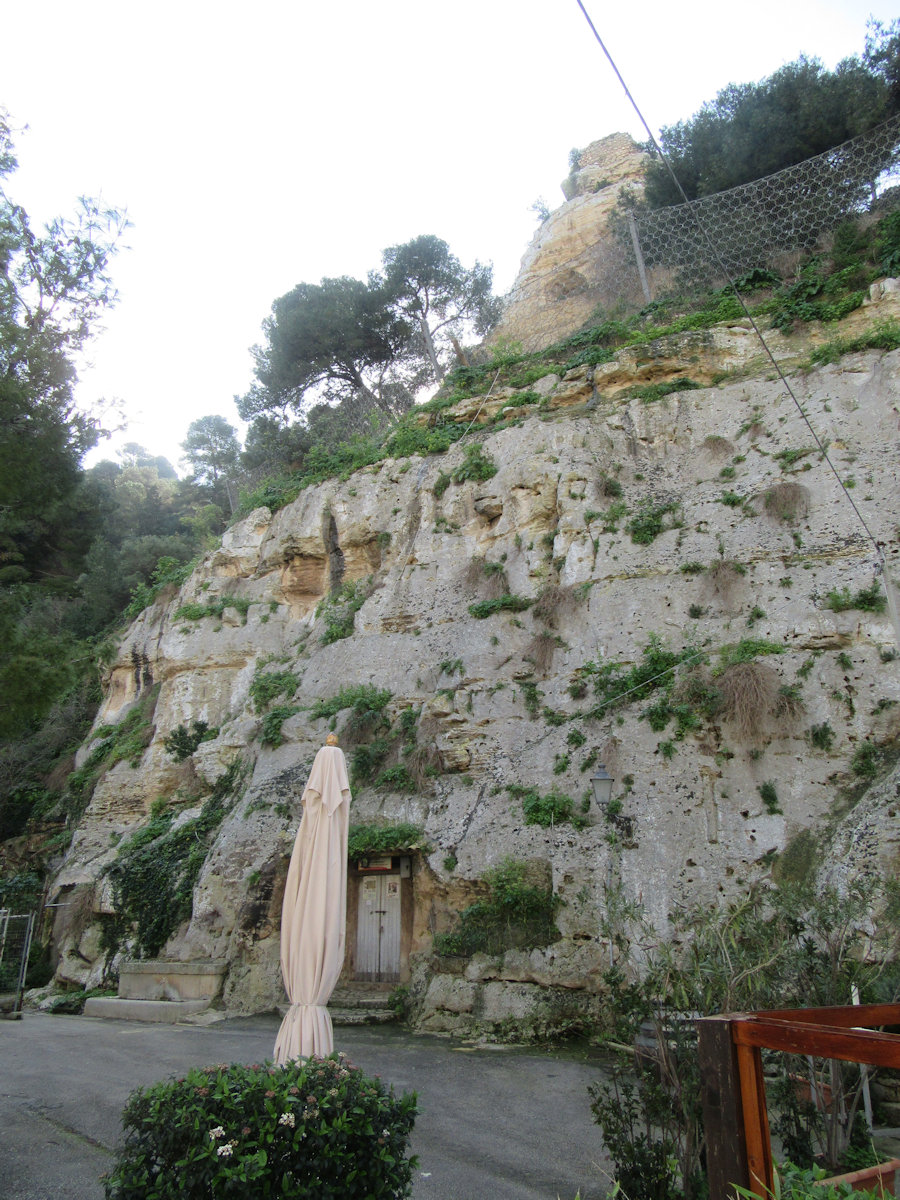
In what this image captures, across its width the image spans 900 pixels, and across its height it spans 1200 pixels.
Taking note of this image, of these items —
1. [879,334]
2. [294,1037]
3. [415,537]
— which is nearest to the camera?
[294,1037]

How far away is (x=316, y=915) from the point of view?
6855 mm

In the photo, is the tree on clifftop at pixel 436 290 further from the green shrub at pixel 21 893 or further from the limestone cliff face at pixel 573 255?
the green shrub at pixel 21 893

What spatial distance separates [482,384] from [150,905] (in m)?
15.3

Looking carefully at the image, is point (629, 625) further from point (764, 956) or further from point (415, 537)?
point (764, 956)

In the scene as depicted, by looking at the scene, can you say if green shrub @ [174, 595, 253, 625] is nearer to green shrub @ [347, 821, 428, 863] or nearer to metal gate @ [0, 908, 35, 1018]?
metal gate @ [0, 908, 35, 1018]

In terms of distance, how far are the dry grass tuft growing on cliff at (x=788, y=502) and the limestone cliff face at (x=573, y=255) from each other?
11265 mm

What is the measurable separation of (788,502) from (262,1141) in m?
13.6

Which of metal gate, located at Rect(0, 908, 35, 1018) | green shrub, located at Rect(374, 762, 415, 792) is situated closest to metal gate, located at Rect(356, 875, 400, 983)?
green shrub, located at Rect(374, 762, 415, 792)

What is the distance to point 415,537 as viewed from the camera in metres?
18.3

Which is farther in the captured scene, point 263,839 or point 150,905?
point 150,905

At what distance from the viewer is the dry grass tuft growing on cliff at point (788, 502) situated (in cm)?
1397

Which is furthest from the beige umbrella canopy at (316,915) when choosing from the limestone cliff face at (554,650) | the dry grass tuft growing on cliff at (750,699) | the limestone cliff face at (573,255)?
the limestone cliff face at (573,255)

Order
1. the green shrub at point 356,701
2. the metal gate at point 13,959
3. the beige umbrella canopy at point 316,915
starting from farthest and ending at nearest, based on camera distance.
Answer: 1. the green shrub at point 356,701
2. the metal gate at point 13,959
3. the beige umbrella canopy at point 316,915

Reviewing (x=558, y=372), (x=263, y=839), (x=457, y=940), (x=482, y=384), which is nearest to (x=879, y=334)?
(x=558, y=372)
